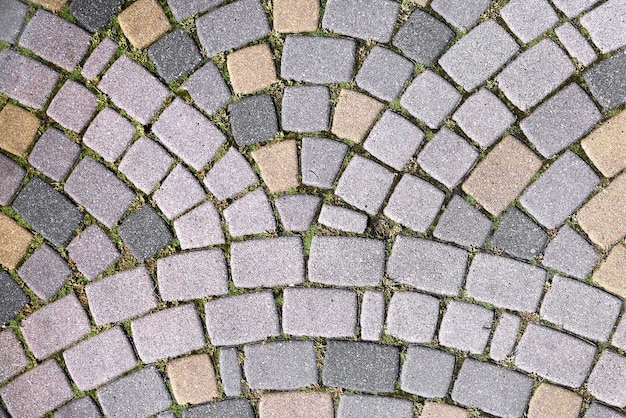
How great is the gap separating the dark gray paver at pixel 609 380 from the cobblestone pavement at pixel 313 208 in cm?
1

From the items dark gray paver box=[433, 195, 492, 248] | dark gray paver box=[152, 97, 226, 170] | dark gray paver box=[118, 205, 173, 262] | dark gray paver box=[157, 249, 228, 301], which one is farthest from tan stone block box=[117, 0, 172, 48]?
dark gray paver box=[433, 195, 492, 248]

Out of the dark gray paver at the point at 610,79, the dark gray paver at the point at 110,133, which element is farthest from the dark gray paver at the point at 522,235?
the dark gray paver at the point at 110,133

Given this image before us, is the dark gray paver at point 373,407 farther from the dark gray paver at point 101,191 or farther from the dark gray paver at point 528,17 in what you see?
the dark gray paver at point 528,17

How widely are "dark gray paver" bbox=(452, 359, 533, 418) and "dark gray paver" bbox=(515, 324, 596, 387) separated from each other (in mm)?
77

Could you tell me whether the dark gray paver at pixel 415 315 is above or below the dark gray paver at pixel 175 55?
below

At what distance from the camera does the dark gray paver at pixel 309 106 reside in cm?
263

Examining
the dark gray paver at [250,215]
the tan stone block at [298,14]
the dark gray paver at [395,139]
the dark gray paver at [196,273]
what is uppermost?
the tan stone block at [298,14]

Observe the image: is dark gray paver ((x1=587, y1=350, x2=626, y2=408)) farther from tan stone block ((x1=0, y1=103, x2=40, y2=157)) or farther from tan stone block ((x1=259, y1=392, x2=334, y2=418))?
tan stone block ((x1=0, y1=103, x2=40, y2=157))

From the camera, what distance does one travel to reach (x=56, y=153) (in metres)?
2.71

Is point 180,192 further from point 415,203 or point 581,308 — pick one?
point 581,308

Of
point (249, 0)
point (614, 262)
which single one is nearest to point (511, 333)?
point (614, 262)

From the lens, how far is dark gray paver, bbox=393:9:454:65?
103 inches

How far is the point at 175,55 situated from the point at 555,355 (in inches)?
89.0

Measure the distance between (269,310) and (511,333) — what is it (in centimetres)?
113
